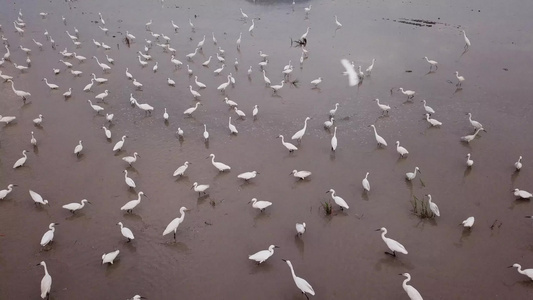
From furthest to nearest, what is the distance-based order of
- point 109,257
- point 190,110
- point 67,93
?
point 67,93 < point 190,110 < point 109,257

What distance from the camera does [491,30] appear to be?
66.9 feet

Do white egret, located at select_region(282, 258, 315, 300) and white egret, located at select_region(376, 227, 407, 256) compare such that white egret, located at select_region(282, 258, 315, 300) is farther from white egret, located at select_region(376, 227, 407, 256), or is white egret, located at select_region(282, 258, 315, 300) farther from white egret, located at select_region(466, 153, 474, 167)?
white egret, located at select_region(466, 153, 474, 167)

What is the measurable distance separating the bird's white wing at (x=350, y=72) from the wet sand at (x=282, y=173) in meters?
0.41

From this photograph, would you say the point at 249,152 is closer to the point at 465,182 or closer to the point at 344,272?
the point at 344,272

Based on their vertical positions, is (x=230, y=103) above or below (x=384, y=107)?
below

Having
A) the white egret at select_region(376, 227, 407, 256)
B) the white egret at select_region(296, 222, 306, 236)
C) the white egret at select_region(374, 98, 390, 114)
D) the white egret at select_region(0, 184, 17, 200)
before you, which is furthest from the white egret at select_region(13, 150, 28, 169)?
the white egret at select_region(374, 98, 390, 114)

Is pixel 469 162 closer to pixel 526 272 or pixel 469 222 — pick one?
pixel 469 222

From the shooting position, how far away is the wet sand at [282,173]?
8672 mm

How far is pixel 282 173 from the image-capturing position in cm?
1174

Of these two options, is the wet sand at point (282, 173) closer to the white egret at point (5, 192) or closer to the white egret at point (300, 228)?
the white egret at point (5, 192)

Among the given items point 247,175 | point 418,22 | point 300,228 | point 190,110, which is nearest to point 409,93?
point 247,175

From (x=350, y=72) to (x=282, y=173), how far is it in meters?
7.09

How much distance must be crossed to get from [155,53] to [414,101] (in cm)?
1172

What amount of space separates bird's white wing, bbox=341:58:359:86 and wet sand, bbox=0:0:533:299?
0.41 m
